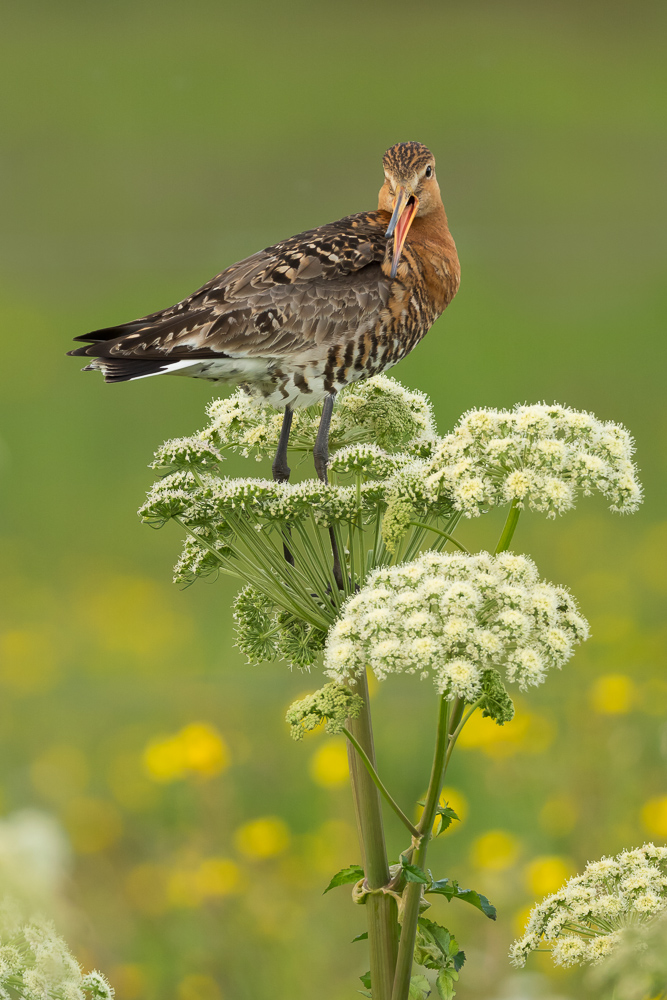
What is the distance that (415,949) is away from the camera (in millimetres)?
1645

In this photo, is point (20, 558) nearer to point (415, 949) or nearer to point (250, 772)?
point (250, 772)

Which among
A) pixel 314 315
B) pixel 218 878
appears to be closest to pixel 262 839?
pixel 218 878

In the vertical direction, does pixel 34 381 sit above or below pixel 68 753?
above

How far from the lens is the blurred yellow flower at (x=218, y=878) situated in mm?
3088

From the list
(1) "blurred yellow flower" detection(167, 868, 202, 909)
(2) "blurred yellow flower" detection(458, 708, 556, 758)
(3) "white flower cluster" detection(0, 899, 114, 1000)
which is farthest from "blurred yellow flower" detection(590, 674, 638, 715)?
(3) "white flower cluster" detection(0, 899, 114, 1000)

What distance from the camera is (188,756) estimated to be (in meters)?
3.36

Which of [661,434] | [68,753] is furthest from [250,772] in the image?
[661,434]

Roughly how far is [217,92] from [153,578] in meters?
6.85

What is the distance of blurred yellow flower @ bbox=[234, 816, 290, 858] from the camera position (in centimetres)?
321

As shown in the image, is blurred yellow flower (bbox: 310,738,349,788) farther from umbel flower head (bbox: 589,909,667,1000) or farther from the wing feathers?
umbel flower head (bbox: 589,909,667,1000)

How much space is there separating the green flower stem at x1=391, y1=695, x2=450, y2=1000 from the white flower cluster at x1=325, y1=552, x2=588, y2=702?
131 millimetres

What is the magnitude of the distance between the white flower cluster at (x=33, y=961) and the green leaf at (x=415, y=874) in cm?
46

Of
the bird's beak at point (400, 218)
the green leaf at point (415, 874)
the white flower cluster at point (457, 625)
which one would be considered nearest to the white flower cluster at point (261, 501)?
the white flower cluster at point (457, 625)

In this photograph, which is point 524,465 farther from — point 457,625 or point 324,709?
point 324,709
